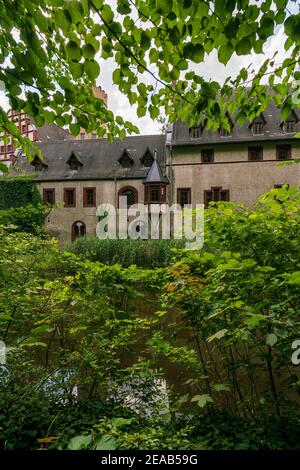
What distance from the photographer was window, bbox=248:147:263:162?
23.9m

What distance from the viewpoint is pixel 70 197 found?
88.3 ft

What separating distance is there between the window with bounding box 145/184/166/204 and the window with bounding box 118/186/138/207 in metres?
1.15

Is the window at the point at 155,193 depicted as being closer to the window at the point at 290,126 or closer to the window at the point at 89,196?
the window at the point at 89,196

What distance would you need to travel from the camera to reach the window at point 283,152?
23319 mm

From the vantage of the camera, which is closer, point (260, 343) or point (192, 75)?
point (192, 75)

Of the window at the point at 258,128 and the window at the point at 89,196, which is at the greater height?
the window at the point at 258,128

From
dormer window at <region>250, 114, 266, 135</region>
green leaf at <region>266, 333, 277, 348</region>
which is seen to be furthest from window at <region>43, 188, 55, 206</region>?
green leaf at <region>266, 333, 277, 348</region>

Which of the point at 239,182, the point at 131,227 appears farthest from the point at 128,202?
the point at 239,182

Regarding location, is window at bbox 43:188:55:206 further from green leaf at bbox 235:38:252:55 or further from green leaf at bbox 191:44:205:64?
green leaf at bbox 235:38:252:55

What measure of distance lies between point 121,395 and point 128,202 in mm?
22686

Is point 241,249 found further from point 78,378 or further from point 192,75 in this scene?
point 78,378

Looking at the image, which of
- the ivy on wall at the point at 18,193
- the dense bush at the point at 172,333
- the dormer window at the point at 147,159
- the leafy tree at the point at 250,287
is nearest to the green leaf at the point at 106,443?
the dense bush at the point at 172,333

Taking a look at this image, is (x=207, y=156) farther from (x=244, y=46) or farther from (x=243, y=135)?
(x=244, y=46)
